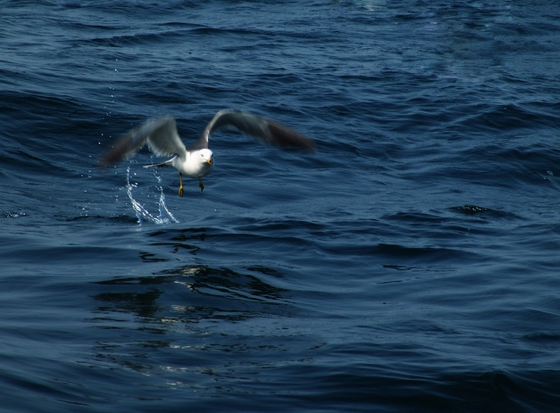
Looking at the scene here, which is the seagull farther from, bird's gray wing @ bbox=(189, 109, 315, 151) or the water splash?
the water splash

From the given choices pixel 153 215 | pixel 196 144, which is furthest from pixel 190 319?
pixel 153 215

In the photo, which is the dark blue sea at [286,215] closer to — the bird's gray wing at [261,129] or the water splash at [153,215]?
the water splash at [153,215]

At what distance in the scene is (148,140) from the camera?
10.2m

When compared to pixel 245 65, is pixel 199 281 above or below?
below

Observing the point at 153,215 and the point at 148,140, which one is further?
the point at 153,215

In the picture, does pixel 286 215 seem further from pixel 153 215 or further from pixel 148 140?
pixel 148 140

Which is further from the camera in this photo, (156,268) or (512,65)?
(512,65)

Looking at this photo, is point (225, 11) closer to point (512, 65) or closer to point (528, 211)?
point (512, 65)

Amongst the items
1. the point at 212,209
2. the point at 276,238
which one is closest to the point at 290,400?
the point at 276,238

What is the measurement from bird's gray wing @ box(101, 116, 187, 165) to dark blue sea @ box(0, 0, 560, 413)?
126 cm

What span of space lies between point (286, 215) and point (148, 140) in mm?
3066

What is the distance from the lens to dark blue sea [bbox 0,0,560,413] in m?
7.46

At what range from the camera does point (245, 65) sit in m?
21.0

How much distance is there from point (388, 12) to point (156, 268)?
17.0m
